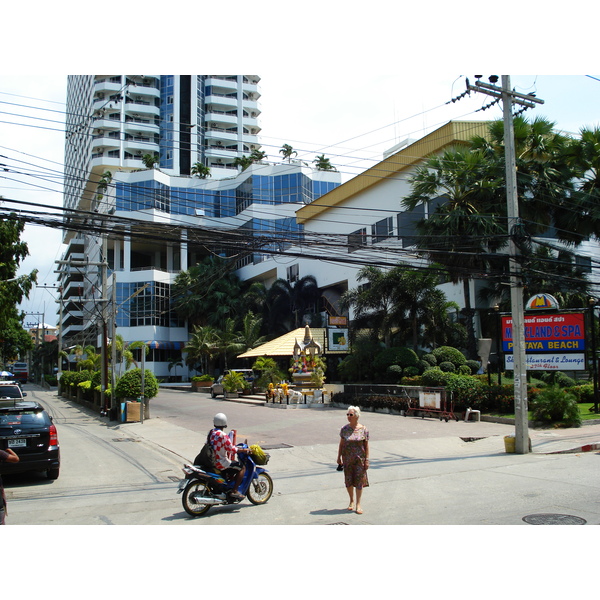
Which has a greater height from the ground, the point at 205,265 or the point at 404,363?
the point at 205,265

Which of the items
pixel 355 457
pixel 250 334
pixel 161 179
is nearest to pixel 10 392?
pixel 355 457

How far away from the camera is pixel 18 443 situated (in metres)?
11.3

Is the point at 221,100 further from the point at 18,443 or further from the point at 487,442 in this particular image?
the point at 18,443

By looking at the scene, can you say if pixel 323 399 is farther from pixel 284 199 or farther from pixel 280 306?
pixel 284 199

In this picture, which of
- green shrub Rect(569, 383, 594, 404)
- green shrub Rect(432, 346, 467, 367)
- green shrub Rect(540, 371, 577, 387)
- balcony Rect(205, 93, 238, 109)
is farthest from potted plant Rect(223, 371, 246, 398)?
balcony Rect(205, 93, 238, 109)

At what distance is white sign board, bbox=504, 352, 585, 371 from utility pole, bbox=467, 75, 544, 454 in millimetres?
4156

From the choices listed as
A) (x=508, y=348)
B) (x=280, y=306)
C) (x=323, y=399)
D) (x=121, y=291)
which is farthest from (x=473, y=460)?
(x=121, y=291)

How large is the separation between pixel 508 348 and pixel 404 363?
31.3ft

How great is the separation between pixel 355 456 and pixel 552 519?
9.02ft

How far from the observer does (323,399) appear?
1142 inches

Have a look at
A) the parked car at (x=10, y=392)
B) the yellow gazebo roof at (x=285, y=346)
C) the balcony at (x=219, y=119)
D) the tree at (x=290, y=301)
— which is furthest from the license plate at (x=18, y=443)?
the balcony at (x=219, y=119)

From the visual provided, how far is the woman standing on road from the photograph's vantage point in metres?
8.40

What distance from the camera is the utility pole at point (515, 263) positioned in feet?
46.5

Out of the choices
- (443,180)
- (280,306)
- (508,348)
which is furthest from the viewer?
(280,306)
